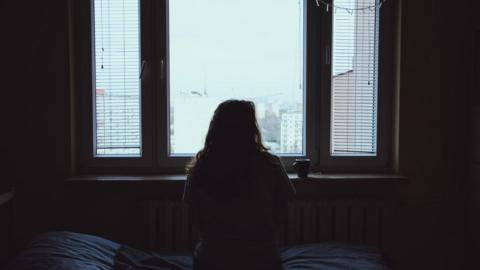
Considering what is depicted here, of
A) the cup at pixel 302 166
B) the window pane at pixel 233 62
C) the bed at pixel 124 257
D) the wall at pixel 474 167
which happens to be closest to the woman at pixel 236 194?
the bed at pixel 124 257

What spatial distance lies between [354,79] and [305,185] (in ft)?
2.48

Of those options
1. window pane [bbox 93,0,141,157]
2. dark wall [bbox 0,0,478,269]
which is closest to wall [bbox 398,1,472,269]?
dark wall [bbox 0,0,478,269]

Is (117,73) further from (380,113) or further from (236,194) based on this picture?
(380,113)

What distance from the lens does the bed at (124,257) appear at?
1747mm

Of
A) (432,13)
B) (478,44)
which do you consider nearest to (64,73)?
(432,13)

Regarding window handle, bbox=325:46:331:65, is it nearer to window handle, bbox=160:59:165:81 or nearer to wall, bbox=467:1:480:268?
wall, bbox=467:1:480:268

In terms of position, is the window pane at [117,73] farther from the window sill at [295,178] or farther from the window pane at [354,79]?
the window pane at [354,79]

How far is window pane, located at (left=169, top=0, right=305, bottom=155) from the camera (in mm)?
2527

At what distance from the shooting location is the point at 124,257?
194 centimetres

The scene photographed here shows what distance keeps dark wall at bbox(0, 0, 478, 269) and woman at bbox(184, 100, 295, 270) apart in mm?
926

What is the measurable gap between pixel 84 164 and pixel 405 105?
78.7 inches

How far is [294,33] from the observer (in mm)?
2562

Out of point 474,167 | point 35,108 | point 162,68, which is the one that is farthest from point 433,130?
point 35,108

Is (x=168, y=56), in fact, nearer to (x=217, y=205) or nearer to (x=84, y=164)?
(x=84, y=164)
